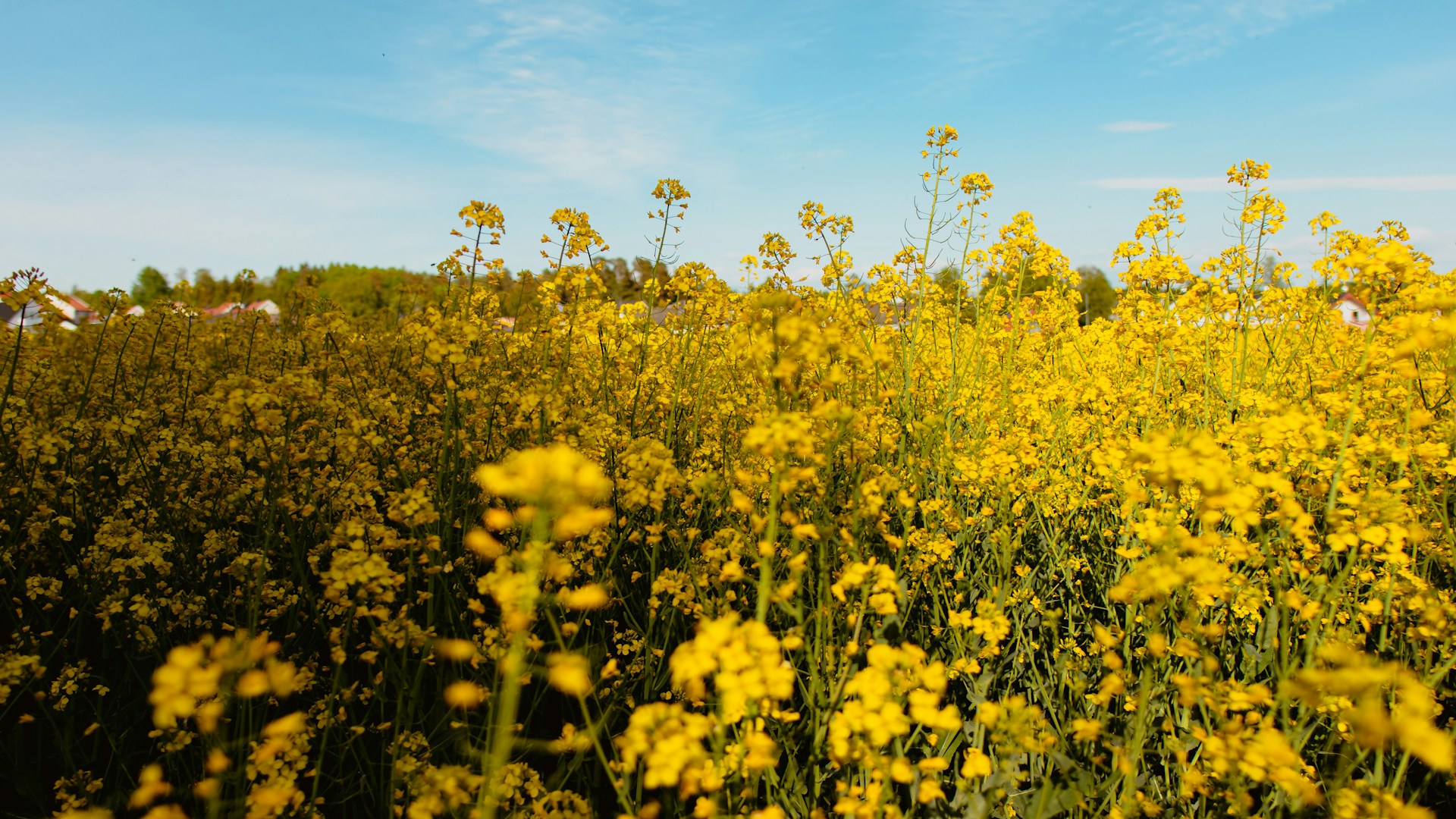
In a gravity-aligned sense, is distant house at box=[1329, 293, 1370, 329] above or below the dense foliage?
above

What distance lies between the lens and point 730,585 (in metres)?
2.64

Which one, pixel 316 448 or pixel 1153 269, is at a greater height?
pixel 1153 269

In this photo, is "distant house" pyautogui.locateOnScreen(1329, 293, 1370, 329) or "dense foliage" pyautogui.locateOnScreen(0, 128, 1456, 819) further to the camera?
"distant house" pyautogui.locateOnScreen(1329, 293, 1370, 329)

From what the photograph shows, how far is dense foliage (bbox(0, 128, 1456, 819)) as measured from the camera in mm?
1412

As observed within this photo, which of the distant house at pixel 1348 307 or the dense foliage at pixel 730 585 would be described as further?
the distant house at pixel 1348 307

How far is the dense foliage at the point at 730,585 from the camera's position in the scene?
1.41m

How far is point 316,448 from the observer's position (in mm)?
2434

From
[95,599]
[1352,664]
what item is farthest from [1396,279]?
[95,599]

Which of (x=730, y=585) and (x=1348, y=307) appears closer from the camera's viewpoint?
(x=730, y=585)

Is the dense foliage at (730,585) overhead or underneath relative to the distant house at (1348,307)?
underneath

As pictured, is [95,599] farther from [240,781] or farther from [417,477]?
[240,781]

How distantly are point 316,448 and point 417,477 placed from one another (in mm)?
720

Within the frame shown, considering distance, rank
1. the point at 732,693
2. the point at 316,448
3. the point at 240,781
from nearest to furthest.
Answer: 1. the point at 732,693
2. the point at 240,781
3. the point at 316,448

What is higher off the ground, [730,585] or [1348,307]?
[1348,307]
